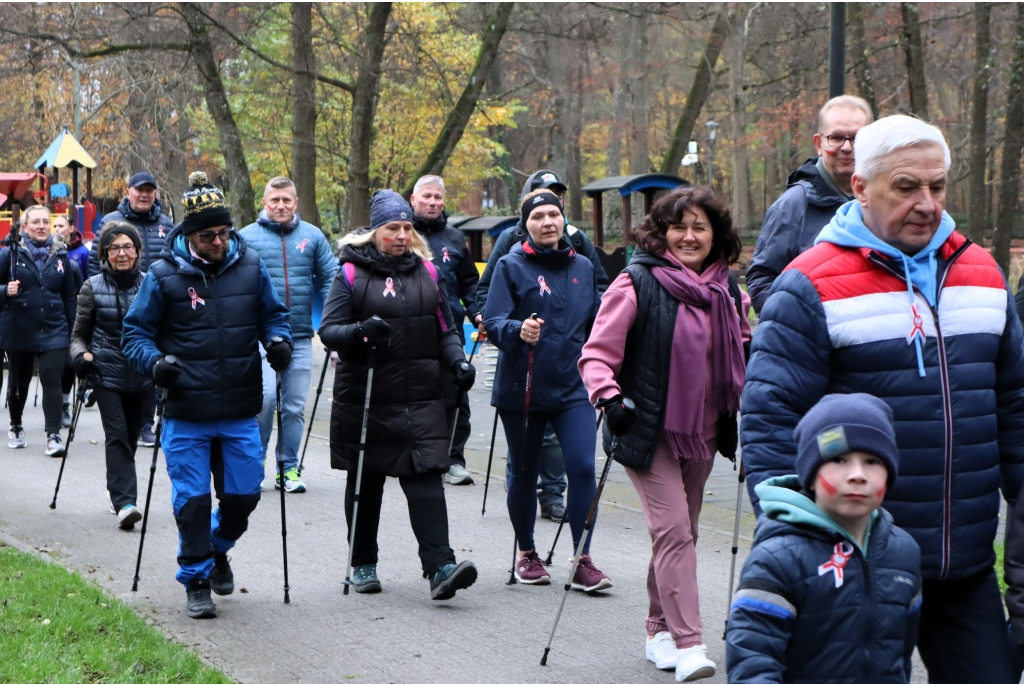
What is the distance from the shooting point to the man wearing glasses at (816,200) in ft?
17.8

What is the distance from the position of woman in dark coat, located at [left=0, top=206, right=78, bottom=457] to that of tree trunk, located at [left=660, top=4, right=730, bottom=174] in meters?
16.3

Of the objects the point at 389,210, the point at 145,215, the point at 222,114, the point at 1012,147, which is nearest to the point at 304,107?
the point at 222,114

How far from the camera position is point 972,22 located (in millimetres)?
24375

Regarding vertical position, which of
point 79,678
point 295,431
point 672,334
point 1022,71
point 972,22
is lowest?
point 79,678

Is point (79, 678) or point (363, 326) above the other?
point (363, 326)

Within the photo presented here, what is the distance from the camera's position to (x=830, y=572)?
9.98 ft

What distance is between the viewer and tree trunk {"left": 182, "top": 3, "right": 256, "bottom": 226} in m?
20.3

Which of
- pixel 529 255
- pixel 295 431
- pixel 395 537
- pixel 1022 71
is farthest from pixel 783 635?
pixel 1022 71

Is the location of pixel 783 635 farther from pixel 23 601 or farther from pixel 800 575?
pixel 23 601

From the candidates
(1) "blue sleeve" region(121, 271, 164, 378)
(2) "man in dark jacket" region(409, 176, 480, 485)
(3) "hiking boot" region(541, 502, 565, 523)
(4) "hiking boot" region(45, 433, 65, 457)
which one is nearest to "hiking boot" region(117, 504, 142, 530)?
(2) "man in dark jacket" region(409, 176, 480, 485)

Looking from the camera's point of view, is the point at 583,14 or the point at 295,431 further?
the point at 583,14

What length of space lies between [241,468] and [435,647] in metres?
1.44

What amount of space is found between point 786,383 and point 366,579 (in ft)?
13.0

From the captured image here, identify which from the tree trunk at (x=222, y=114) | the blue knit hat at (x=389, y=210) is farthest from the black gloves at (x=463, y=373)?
the tree trunk at (x=222, y=114)
